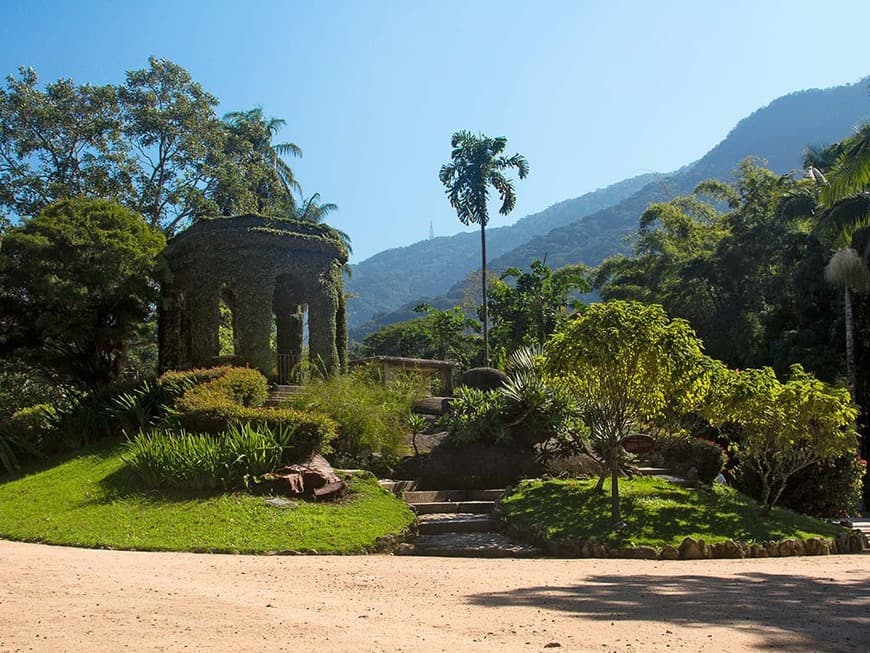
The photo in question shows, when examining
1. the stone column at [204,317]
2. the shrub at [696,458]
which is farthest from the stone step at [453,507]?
the stone column at [204,317]

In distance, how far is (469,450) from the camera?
46.8 ft

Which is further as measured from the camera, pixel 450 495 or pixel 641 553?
pixel 450 495

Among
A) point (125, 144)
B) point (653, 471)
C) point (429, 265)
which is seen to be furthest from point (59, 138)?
point (429, 265)

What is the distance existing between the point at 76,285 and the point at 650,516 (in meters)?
13.1

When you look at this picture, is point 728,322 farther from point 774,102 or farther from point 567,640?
point 774,102

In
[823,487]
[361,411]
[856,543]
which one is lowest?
[856,543]

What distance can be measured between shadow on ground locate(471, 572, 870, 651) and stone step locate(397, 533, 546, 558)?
8.42 feet

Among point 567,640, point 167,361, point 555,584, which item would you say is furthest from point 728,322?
point 567,640

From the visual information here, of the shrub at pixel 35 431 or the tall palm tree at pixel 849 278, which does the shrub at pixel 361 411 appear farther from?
the tall palm tree at pixel 849 278

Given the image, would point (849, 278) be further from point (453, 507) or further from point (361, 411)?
point (361, 411)

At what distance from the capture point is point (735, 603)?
588 centimetres

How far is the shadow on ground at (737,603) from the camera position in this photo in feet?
16.3

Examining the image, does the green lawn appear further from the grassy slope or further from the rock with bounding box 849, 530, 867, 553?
the rock with bounding box 849, 530, 867, 553

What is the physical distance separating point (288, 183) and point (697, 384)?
31.4 m
